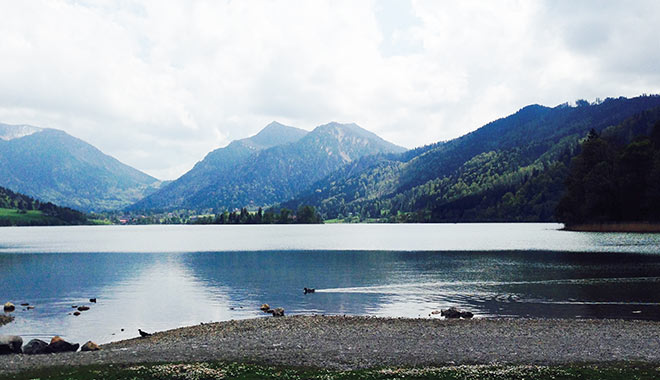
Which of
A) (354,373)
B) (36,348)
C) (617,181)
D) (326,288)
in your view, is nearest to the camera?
(354,373)

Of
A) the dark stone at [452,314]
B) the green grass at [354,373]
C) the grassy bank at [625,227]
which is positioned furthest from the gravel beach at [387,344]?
the grassy bank at [625,227]

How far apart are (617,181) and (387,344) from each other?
16500 cm

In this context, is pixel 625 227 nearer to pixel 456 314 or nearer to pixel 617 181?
pixel 617 181

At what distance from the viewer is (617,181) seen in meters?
Result: 173

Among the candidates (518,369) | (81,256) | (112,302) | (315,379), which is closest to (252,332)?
(315,379)

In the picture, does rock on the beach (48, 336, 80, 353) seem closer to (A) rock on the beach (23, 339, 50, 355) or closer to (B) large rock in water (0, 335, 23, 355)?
(A) rock on the beach (23, 339, 50, 355)

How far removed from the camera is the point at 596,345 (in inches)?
1253

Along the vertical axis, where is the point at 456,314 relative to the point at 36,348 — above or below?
above

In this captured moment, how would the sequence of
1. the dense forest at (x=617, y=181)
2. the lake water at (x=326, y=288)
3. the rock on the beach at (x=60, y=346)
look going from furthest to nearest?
the dense forest at (x=617, y=181) → the lake water at (x=326, y=288) → the rock on the beach at (x=60, y=346)

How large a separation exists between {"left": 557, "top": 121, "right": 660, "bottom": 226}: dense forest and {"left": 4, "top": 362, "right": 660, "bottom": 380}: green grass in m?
160

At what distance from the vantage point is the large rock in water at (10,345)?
32.8m

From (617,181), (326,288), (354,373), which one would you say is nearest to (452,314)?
(354,373)

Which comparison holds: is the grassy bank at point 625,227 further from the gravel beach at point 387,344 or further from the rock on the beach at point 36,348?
the rock on the beach at point 36,348

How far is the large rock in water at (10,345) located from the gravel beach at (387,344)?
108 cm
